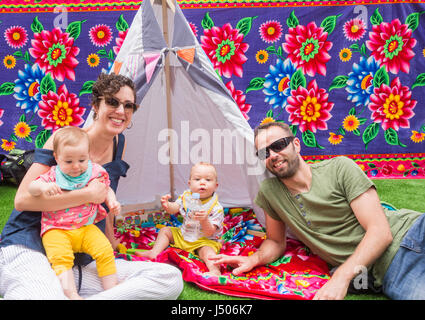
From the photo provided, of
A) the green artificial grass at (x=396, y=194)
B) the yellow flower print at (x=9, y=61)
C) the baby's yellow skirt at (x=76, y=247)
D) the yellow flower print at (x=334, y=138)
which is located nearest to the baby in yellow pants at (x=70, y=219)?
the baby's yellow skirt at (x=76, y=247)

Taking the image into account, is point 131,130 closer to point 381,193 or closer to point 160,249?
point 160,249

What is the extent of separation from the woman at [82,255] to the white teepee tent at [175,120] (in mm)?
393

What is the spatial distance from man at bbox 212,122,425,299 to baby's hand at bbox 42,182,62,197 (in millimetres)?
851

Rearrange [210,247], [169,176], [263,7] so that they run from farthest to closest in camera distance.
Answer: [263,7]
[169,176]
[210,247]

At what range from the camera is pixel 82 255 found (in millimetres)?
1627

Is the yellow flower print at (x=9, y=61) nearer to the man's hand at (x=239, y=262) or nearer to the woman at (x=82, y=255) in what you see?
the woman at (x=82, y=255)

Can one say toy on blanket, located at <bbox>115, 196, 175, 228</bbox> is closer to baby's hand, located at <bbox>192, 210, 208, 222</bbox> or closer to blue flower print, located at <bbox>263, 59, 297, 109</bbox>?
baby's hand, located at <bbox>192, 210, 208, 222</bbox>

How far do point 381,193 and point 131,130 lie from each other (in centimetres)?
220

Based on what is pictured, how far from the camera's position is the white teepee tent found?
2.17 metres

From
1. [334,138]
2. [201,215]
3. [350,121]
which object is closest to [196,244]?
[201,215]

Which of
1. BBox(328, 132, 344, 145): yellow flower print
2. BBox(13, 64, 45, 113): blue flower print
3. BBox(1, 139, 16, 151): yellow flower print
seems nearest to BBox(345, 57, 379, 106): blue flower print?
BBox(328, 132, 344, 145): yellow flower print

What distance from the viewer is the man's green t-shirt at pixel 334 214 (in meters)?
1.63

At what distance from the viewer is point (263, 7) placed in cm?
338
